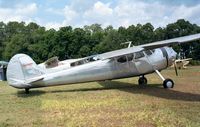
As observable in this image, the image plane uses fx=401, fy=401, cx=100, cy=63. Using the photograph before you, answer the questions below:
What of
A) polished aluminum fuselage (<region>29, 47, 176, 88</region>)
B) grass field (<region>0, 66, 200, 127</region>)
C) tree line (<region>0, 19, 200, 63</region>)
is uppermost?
tree line (<region>0, 19, 200, 63</region>)

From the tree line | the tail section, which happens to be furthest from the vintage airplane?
the tree line

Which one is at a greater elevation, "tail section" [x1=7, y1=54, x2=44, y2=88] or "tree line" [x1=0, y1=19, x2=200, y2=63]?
"tree line" [x1=0, y1=19, x2=200, y2=63]

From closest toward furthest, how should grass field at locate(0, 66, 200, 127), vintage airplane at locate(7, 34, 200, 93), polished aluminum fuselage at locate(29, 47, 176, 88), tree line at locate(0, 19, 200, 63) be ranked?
grass field at locate(0, 66, 200, 127) → vintage airplane at locate(7, 34, 200, 93) → polished aluminum fuselage at locate(29, 47, 176, 88) → tree line at locate(0, 19, 200, 63)

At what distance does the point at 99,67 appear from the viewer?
18.0 metres

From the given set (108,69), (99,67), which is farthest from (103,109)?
(108,69)

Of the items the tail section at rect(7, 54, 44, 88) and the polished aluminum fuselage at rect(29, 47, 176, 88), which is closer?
the tail section at rect(7, 54, 44, 88)

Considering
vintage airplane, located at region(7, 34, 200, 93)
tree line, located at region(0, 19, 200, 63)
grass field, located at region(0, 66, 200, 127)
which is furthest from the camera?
tree line, located at region(0, 19, 200, 63)

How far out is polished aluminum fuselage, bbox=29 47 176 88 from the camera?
17297 millimetres

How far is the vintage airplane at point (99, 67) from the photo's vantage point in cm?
1652

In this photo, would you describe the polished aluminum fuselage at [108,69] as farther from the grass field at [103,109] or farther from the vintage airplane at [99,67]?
the grass field at [103,109]

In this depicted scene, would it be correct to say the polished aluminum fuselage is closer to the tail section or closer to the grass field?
the tail section

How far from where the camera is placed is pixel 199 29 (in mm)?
74438

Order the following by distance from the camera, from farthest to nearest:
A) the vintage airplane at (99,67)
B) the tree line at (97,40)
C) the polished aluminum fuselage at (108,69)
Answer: the tree line at (97,40) → the polished aluminum fuselage at (108,69) → the vintage airplane at (99,67)

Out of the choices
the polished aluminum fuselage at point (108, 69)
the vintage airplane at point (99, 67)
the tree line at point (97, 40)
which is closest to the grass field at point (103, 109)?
the vintage airplane at point (99, 67)
